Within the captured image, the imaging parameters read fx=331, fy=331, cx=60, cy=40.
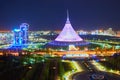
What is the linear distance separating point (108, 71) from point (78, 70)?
2182 millimetres

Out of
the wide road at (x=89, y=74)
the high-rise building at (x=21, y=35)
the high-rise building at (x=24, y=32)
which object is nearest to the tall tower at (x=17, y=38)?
the high-rise building at (x=21, y=35)

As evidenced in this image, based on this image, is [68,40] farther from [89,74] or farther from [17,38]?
[89,74]

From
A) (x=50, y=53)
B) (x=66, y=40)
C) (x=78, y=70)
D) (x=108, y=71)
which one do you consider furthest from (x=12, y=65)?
(x=66, y=40)

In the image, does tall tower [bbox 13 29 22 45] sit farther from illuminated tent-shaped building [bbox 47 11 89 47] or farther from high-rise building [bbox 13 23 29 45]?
illuminated tent-shaped building [bbox 47 11 89 47]

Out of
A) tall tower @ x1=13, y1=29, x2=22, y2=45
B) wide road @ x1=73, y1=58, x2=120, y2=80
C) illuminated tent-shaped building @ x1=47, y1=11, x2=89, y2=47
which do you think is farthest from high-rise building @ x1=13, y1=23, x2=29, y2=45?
wide road @ x1=73, y1=58, x2=120, y2=80

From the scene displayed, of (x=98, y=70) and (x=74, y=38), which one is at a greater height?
(x=74, y=38)

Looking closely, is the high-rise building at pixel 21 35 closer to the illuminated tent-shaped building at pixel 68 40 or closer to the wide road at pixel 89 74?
the illuminated tent-shaped building at pixel 68 40

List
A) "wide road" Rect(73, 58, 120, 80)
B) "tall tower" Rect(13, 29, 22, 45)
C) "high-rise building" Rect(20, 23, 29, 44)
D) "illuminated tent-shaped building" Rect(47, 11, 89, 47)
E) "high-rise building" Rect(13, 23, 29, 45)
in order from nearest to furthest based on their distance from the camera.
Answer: "wide road" Rect(73, 58, 120, 80)
"illuminated tent-shaped building" Rect(47, 11, 89, 47)
"tall tower" Rect(13, 29, 22, 45)
"high-rise building" Rect(13, 23, 29, 45)
"high-rise building" Rect(20, 23, 29, 44)

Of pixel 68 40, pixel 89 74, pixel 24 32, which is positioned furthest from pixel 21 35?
pixel 89 74

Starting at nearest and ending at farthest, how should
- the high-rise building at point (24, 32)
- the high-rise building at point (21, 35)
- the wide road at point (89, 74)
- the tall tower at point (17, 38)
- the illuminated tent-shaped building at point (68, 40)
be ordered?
the wide road at point (89, 74) → the illuminated tent-shaped building at point (68, 40) → the tall tower at point (17, 38) → the high-rise building at point (21, 35) → the high-rise building at point (24, 32)

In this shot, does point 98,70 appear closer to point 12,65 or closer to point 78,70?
point 78,70

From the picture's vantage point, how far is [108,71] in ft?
78.4

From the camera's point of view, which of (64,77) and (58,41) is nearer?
(64,77)

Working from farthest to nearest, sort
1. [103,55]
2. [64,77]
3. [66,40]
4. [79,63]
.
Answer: [66,40]
[103,55]
[79,63]
[64,77]
